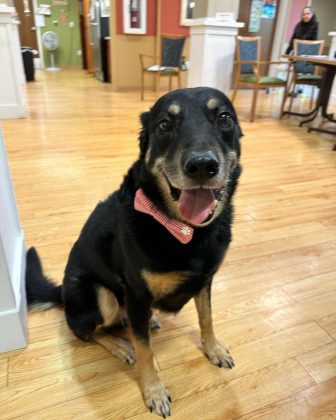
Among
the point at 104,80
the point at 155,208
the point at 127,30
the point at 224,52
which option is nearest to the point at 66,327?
the point at 155,208

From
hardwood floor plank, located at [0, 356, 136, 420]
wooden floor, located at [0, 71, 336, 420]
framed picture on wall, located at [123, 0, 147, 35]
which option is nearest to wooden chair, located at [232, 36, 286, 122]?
wooden floor, located at [0, 71, 336, 420]

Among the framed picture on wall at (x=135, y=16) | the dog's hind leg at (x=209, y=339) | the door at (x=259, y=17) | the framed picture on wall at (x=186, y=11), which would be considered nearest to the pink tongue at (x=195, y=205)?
the dog's hind leg at (x=209, y=339)

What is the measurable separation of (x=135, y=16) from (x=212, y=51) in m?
2.14

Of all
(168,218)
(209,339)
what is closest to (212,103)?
(168,218)

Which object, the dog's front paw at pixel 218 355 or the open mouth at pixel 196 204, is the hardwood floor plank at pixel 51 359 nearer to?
the dog's front paw at pixel 218 355

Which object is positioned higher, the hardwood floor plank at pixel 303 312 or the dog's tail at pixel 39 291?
the dog's tail at pixel 39 291

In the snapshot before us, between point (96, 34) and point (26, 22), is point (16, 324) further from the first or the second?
point (26, 22)

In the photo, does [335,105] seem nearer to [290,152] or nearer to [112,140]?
[290,152]

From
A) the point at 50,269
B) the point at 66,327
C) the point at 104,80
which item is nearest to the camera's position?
the point at 66,327

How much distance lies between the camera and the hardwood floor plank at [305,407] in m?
1.08

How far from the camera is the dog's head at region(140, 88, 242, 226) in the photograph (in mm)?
894

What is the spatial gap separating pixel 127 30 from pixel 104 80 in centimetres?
147

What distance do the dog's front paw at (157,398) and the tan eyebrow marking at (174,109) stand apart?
907 millimetres

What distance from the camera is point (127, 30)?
636 centimetres
